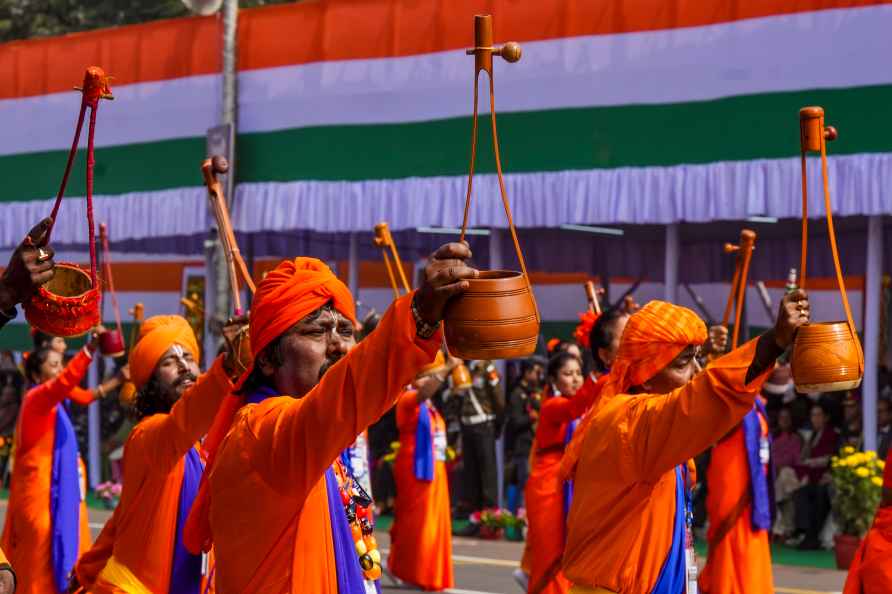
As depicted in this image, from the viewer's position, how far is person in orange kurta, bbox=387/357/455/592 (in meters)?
11.7

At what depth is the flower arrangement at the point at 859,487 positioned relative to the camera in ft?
38.0

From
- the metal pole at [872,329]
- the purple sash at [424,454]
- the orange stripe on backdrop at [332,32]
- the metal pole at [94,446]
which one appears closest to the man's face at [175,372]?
the purple sash at [424,454]

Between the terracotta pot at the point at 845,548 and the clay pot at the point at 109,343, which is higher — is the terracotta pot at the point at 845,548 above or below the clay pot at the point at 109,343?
below

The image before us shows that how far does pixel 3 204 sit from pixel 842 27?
1034cm

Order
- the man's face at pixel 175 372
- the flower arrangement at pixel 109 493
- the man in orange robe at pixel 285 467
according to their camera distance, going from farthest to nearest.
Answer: the flower arrangement at pixel 109 493 → the man's face at pixel 175 372 → the man in orange robe at pixel 285 467

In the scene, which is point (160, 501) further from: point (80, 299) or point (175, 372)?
point (80, 299)

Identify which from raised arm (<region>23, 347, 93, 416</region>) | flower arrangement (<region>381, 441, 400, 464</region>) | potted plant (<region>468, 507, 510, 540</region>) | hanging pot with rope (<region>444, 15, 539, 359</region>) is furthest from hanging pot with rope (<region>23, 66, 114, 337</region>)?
flower arrangement (<region>381, 441, 400, 464</region>)

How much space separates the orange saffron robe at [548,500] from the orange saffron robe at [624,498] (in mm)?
3279

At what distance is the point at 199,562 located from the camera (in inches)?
221

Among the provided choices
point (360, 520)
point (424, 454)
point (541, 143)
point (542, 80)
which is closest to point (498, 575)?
point (424, 454)

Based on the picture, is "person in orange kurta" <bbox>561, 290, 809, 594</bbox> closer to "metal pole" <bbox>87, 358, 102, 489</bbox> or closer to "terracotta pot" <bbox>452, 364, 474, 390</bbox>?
"terracotta pot" <bbox>452, 364, 474, 390</bbox>

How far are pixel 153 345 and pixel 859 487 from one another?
6.69 m

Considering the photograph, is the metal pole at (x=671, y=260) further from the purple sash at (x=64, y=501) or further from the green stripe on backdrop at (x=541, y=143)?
the purple sash at (x=64, y=501)

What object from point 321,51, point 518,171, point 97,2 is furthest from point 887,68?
point 97,2
